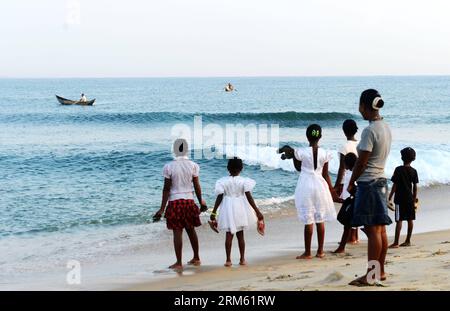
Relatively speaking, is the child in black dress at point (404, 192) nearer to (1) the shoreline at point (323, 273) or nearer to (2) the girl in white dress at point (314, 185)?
(1) the shoreline at point (323, 273)

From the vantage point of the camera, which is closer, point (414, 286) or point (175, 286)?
point (414, 286)

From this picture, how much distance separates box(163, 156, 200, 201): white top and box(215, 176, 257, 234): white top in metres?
0.34

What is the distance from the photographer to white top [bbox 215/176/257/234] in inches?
285

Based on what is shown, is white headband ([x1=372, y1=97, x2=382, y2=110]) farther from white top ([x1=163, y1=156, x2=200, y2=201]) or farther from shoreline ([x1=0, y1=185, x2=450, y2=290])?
white top ([x1=163, y1=156, x2=200, y2=201])

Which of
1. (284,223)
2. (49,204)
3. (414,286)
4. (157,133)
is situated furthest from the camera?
(157,133)

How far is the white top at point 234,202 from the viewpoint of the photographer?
724 centimetres

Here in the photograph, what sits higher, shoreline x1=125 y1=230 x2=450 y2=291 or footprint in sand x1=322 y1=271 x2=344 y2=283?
footprint in sand x1=322 y1=271 x2=344 y2=283

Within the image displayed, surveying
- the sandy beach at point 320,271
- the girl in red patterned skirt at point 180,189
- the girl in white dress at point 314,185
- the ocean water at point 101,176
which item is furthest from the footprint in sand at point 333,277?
the ocean water at point 101,176

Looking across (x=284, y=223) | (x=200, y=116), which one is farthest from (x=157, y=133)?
(x=284, y=223)

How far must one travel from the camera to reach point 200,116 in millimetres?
43125

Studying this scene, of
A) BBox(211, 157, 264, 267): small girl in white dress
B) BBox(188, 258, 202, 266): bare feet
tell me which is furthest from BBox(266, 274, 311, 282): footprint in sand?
BBox(188, 258, 202, 266): bare feet

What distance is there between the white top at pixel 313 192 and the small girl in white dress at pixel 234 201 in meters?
0.53

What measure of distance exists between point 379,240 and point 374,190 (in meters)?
0.45
